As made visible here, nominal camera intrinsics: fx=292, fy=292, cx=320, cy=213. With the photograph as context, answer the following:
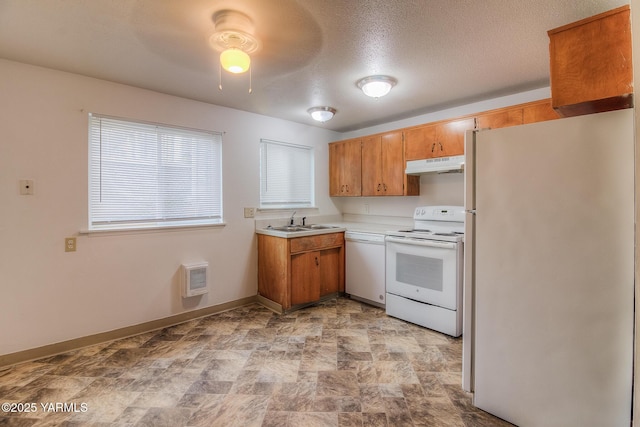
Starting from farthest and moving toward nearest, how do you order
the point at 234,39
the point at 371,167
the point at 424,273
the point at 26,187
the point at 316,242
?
1. the point at 371,167
2. the point at 316,242
3. the point at 424,273
4. the point at 26,187
5. the point at 234,39

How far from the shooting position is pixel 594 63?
1414mm

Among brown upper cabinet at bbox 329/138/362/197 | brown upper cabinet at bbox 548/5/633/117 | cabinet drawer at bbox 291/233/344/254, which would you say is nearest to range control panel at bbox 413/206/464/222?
brown upper cabinet at bbox 329/138/362/197

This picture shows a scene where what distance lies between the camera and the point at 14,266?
2.29 m

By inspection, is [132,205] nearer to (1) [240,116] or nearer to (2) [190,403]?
(1) [240,116]

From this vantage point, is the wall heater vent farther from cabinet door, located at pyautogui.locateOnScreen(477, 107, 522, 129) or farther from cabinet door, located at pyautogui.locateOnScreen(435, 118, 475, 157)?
cabinet door, located at pyautogui.locateOnScreen(477, 107, 522, 129)

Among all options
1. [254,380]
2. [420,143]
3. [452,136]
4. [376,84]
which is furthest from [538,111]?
[254,380]

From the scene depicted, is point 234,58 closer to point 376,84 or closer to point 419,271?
point 376,84

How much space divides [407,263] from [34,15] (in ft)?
11.2

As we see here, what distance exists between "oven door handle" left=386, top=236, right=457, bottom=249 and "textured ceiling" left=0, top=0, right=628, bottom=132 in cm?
151

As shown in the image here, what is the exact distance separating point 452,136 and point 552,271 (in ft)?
6.73

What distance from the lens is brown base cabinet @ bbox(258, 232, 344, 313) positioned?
3320 millimetres

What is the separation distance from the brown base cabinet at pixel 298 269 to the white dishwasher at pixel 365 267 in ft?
0.43

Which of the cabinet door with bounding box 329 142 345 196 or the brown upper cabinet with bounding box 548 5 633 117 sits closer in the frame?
the brown upper cabinet with bounding box 548 5 633 117

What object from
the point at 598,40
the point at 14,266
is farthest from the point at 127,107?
the point at 598,40
